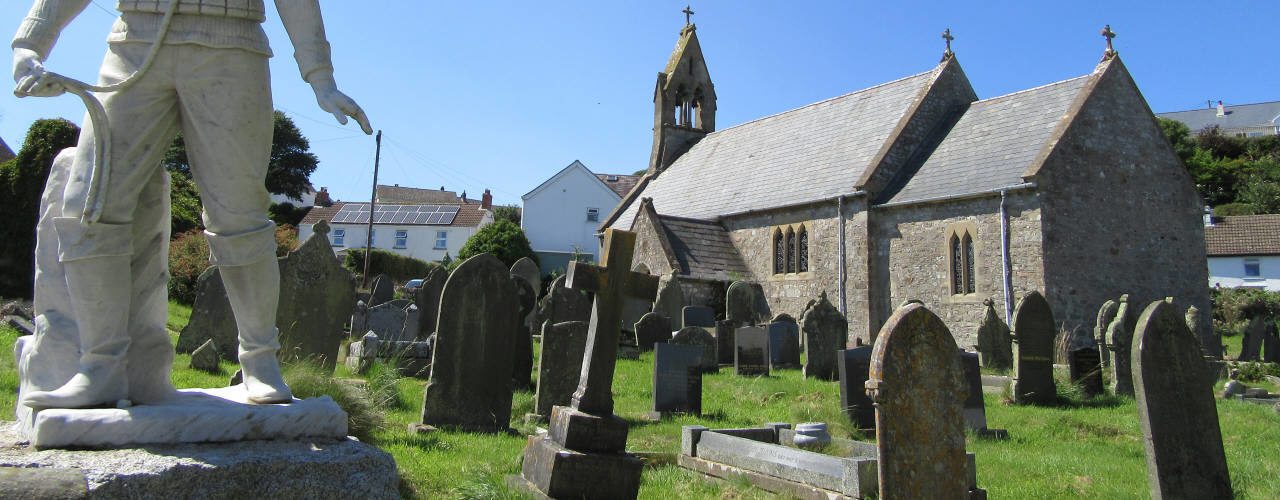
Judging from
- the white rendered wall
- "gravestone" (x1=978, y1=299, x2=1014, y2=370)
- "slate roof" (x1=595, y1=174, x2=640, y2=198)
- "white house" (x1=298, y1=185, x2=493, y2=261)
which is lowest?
"gravestone" (x1=978, y1=299, x2=1014, y2=370)

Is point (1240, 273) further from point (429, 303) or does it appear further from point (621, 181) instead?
point (429, 303)

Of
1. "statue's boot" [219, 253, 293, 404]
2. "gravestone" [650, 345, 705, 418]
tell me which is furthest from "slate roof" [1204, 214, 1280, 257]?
"statue's boot" [219, 253, 293, 404]

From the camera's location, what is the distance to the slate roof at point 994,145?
62.2 feet

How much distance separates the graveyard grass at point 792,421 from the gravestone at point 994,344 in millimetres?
2592

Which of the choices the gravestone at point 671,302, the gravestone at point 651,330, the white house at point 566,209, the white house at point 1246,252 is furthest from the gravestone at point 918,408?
the white house at point 566,209

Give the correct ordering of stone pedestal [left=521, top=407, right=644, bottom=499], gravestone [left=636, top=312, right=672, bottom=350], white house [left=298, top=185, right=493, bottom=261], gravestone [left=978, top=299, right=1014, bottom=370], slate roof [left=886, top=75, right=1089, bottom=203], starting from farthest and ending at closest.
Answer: white house [left=298, top=185, right=493, bottom=261]
slate roof [left=886, top=75, right=1089, bottom=203]
gravestone [left=636, top=312, right=672, bottom=350]
gravestone [left=978, top=299, right=1014, bottom=370]
stone pedestal [left=521, top=407, right=644, bottom=499]

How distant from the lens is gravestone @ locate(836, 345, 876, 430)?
8094 millimetres

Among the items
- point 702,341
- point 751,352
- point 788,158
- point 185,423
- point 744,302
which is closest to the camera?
point 185,423

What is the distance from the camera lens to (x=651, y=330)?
48.2 ft

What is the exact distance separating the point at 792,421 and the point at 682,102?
27294 millimetres

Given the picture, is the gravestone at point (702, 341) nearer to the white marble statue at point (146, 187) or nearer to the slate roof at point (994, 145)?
the slate roof at point (994, 145)

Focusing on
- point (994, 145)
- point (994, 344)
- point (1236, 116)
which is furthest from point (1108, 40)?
point (1236, 116)

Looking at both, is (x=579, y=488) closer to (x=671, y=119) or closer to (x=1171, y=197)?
(x=1171, y=197)

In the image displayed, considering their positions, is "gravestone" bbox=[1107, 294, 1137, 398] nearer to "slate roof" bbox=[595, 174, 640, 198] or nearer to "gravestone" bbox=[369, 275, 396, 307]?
"gravestone" bbox=[369, 275, 396, 307]
